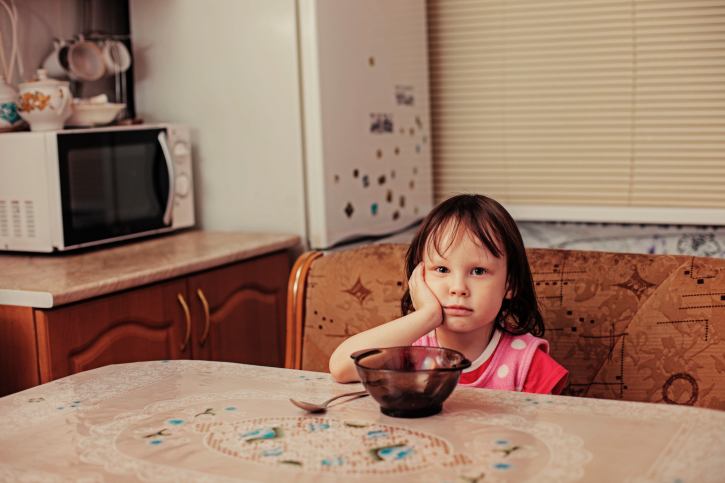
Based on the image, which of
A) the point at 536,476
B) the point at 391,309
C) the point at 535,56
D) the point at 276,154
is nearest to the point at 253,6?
the point at 276,154

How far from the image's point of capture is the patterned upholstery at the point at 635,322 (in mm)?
1232

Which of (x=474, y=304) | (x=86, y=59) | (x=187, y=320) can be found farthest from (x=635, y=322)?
(x=86, y=59)

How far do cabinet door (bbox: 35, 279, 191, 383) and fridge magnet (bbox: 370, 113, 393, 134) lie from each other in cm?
85

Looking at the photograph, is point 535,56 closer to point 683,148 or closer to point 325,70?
point 683,148

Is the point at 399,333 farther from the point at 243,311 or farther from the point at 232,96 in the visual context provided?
the point at 232,96

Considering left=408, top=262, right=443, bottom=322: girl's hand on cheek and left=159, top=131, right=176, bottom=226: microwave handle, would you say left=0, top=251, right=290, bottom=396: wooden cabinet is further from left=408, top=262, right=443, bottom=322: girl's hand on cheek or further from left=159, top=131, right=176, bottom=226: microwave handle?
left=408, top=262, right=443, bottom=322: girl's hand on cheek

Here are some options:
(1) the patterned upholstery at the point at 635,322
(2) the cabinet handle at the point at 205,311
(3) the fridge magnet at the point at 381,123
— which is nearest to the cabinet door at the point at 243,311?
(2) the cabinet handle at the point at 205,311

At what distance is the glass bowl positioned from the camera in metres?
0.81

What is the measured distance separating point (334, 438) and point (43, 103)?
1.41 meters

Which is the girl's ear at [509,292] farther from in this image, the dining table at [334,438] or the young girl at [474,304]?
the dining table at [334,438]

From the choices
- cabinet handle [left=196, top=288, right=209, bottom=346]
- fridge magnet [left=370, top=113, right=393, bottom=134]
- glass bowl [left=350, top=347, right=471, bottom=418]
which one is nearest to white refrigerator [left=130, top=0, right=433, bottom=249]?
fridge magnet [left=370, top=113, right=393, bottom=134]

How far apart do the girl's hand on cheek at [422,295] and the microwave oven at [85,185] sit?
3.59 ft

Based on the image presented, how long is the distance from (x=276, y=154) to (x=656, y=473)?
5.40 ft

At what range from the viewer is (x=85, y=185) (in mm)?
1863
